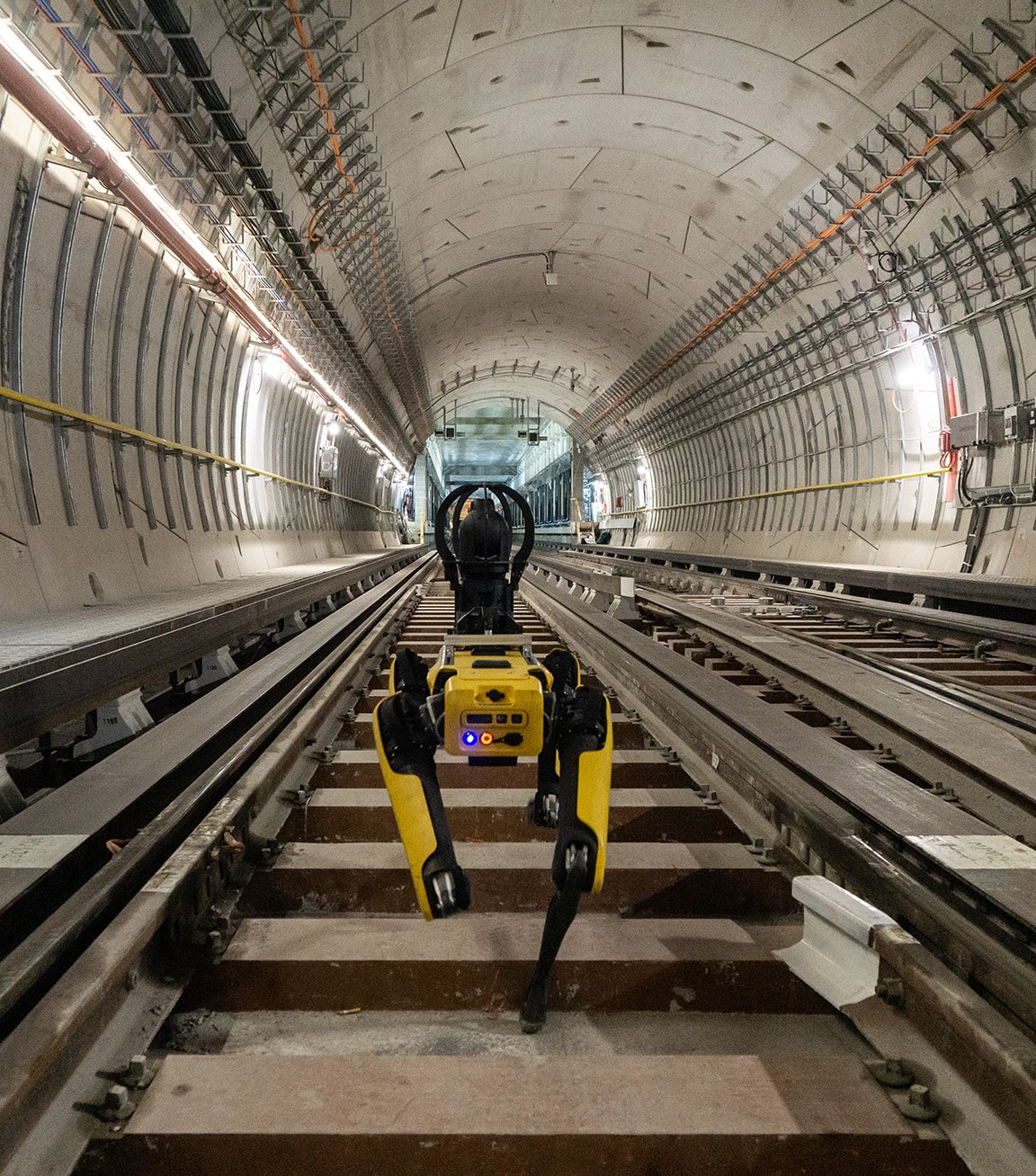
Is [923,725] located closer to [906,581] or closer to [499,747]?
[499,747]

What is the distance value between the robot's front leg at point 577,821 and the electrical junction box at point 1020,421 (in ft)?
33.5

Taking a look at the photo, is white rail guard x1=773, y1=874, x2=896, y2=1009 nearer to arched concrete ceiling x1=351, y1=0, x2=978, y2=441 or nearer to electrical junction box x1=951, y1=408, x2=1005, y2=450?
arched concrete ceiling x1=351, y1=0, x2=978, y2=441

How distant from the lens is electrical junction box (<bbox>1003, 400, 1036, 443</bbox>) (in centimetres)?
1003

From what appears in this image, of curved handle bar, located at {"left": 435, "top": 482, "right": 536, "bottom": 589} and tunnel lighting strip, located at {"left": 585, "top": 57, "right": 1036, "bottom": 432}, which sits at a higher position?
tunnel lighting strip, located at {"left": 585, "top": 57, "right": 1036, "bottom": 432}

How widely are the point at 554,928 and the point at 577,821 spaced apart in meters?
0.27

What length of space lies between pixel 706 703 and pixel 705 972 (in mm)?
2586

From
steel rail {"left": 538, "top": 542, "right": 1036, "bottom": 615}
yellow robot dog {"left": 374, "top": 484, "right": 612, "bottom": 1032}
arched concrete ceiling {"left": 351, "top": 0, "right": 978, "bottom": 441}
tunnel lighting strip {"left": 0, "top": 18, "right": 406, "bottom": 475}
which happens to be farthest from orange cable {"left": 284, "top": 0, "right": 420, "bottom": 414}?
steel rail {"left": 538, "top": 542, "right": 1036, "bottom": 615}

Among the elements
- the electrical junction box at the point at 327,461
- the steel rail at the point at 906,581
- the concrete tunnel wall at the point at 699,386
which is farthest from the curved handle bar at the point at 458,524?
the electrical junction box at the point at 327,461

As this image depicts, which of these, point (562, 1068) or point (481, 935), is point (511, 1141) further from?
point (481, 935)

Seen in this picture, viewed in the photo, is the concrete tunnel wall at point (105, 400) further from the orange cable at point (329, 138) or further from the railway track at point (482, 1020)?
→ the railway track at point (482, 1020)

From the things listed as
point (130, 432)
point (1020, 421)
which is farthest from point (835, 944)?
point (1020, 421)

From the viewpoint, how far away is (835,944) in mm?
2295

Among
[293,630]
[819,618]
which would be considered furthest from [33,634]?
[819,618]

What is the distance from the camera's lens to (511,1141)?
1672 mm
